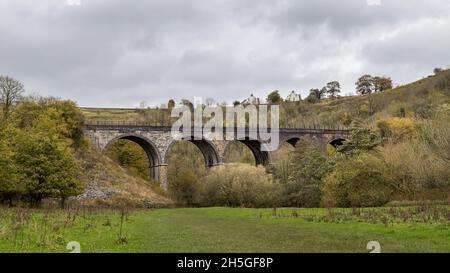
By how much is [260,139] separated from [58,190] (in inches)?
1501

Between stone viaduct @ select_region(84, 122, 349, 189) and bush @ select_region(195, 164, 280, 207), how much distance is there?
12263mm

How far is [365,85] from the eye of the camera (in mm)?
174375

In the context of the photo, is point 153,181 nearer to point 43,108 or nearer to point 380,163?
point 43,108

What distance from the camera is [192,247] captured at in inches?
528

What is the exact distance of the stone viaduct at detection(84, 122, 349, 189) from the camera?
62.2 metres

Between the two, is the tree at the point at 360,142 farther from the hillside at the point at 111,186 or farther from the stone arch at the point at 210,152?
the stone arch at the point at 210,152

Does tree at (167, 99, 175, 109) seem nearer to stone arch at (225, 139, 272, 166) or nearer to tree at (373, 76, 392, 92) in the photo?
stone arch at (225, 139, 272, 166)

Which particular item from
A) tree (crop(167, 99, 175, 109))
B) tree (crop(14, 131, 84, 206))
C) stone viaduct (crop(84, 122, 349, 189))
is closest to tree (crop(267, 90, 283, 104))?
tree (crop(167, 99, 175, 109))

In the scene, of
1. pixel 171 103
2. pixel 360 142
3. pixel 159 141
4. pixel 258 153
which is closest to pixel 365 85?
pixel 171 103

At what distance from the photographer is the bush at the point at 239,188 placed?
46.8 m

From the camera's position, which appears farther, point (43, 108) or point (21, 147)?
point (43, 108)

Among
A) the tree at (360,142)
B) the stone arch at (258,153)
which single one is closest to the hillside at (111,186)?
the stone arch at (258,153)

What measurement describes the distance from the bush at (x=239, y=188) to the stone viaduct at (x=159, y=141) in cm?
1226
